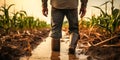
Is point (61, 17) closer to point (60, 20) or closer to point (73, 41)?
point (60, 20)

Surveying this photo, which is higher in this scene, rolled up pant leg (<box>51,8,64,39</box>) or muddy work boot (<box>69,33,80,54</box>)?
rolled up pant leg (<box>51,8,64,39</box>)

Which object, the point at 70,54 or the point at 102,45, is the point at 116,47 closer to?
the point at 102,45

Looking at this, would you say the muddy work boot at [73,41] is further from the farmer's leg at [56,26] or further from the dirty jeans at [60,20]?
the farmer's leg at [56,26]

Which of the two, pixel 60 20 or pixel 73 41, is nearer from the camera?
pixel 73 41

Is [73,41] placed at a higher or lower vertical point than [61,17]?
lower

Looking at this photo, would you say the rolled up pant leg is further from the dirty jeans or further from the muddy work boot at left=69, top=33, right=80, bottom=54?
the muddy work boot at left=69, top=33, right=80, bottom=54

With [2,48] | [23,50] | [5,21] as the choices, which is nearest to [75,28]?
[23,50]

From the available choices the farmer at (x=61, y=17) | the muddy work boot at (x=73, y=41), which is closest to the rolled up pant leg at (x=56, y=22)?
the farmer at (x=61, y=17)

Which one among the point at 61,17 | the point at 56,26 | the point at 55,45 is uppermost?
the point at 61,17

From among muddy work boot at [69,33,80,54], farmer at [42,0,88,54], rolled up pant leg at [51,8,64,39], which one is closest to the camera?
muddy work boot at [69,33,80,54]

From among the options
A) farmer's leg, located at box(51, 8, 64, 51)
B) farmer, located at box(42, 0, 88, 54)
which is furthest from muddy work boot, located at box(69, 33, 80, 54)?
farmer's leg, located at box(51, 8, 64, 51)

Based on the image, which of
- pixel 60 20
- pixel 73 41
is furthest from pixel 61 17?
pixel 73 41

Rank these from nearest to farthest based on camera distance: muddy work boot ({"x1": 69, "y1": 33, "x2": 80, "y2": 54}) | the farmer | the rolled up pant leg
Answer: muddy work boot ({"x1": 69, "y1": 33, "x2": 80, "y2": 54}), the farmer, the rolled up pant leg

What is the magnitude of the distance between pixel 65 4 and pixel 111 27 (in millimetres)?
838
